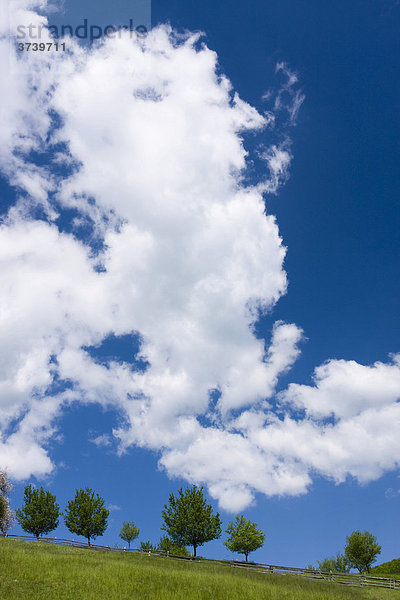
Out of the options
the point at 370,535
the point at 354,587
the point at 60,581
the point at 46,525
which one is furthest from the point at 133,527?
the point at 60,581

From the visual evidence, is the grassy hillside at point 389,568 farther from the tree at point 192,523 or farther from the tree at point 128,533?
the tree at point 128,533

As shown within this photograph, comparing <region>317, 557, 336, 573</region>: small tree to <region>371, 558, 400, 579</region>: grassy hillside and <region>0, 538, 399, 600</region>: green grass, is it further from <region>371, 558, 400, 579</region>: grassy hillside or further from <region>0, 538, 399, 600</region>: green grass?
<region>0, 538, 399, 600</region>: green grass

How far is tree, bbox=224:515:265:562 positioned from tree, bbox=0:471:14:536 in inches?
1287

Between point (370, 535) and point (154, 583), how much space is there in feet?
163

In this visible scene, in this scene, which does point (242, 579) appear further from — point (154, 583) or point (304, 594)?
point (154, 583)

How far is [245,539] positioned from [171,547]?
10729 millimetres

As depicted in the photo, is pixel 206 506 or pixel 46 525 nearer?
pixel 206 506

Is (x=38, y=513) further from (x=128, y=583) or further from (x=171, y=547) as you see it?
(x=128, y=583)

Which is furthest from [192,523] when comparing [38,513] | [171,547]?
[38,513]

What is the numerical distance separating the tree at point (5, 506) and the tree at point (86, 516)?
8889 mm

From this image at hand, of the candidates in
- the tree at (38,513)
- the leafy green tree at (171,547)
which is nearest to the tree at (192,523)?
the leafy green tree at (171,547)

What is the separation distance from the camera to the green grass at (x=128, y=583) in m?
26.5

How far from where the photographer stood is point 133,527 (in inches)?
3228

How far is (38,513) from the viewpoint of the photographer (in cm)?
6253
